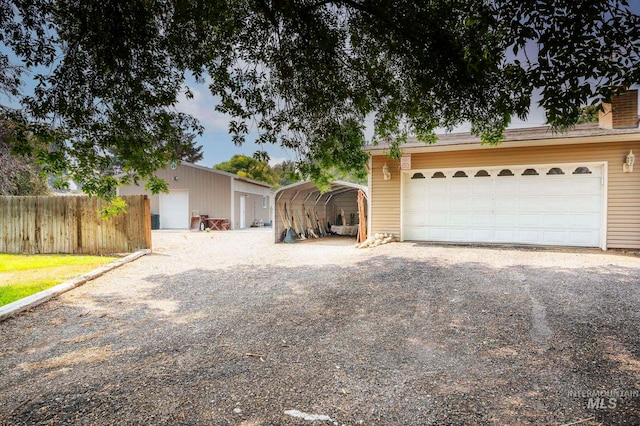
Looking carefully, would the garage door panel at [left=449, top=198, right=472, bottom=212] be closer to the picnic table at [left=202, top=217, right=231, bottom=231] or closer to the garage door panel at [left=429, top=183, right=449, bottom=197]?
the garage door panel at [left=429, top=183, right=449, bottom=197]

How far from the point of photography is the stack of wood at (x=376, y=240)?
32.6 feet

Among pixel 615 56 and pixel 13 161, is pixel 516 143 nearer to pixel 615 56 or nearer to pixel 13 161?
pixel 615 56

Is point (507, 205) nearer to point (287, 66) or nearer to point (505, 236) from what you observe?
point (505, 236)

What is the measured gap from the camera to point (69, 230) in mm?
9250

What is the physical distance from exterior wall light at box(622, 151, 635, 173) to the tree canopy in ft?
16.8

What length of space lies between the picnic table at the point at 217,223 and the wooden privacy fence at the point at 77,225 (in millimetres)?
9437

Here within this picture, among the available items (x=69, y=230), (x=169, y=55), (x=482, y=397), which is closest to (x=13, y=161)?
(x=69, y=230)

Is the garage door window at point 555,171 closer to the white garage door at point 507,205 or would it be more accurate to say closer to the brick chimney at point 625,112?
the white garage door at point 507,205

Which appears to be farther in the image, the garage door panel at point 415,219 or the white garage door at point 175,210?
the white garage door at point 175,210

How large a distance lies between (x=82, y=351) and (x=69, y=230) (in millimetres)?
7607

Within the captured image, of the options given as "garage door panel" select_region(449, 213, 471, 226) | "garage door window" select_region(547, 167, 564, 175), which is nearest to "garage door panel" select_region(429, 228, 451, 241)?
"garage door panel" select_region(449, 213, 471, 226)

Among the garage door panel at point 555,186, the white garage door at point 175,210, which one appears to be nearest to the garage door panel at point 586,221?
the garage door panel at point 555,186
